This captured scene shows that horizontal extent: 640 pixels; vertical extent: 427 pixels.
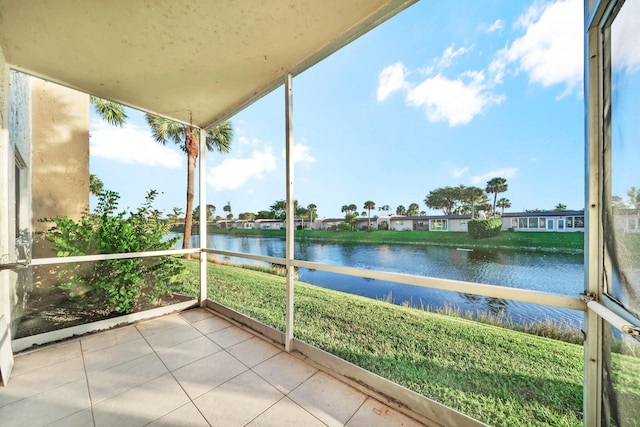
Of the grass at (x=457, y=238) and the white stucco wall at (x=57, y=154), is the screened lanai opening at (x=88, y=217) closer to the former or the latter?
the white stucco wall at (x=57, y=154)

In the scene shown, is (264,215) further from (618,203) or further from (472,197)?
(618,203)

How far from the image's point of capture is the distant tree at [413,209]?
6.31 feet

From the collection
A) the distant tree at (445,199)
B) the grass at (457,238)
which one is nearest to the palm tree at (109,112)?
the grass at (457,238)

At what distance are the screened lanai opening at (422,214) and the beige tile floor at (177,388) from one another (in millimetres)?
205

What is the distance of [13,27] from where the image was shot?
1.45 meters

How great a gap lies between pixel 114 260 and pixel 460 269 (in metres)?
3.69

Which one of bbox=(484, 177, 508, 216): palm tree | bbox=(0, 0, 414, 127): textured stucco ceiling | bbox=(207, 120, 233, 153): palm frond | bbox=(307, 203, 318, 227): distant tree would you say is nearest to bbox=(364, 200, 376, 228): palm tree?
bbox=(307, 203, 318, 227): distant tree

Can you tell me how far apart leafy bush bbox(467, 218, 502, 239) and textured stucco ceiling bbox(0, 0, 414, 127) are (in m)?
1.54

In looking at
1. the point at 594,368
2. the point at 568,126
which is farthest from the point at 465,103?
the point at 594,368

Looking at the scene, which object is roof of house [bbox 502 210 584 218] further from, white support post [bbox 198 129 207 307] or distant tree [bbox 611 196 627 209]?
white support post [bbox 198 129 207 307]

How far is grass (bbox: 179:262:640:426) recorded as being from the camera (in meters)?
1.32

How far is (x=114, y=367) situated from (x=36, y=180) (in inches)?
117

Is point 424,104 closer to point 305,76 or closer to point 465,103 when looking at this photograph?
point 465,103

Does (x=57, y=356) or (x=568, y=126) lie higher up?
(x=568, y=126)
